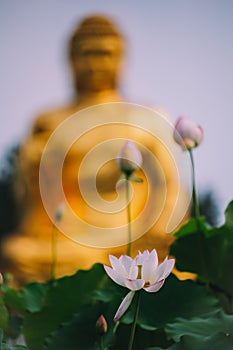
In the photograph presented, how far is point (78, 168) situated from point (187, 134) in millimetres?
3268

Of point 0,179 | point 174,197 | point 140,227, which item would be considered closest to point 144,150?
point 174,197

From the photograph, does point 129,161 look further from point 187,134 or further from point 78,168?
point 78,168

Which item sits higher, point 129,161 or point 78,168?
point 129,161

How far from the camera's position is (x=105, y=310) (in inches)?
24.5

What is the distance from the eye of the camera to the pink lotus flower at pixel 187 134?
0.74m

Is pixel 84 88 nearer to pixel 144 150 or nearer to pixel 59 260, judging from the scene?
pixel 144 150

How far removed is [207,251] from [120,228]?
9.76ft

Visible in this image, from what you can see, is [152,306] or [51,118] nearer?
[152,306]

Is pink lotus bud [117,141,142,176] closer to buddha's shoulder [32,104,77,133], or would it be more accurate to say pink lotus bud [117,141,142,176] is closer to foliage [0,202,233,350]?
foliage [0,202,233,350]

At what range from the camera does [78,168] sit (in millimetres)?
4004

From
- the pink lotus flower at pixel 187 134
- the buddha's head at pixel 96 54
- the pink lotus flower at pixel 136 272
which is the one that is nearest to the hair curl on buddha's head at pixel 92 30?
the buddha's head at pixel 96 54

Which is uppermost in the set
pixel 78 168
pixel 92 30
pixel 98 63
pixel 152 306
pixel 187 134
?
pixel 187 134

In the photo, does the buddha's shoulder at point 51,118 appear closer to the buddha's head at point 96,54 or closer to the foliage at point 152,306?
the buddha's head at point 96,54

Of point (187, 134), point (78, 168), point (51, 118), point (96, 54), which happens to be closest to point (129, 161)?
point (187, 134)
